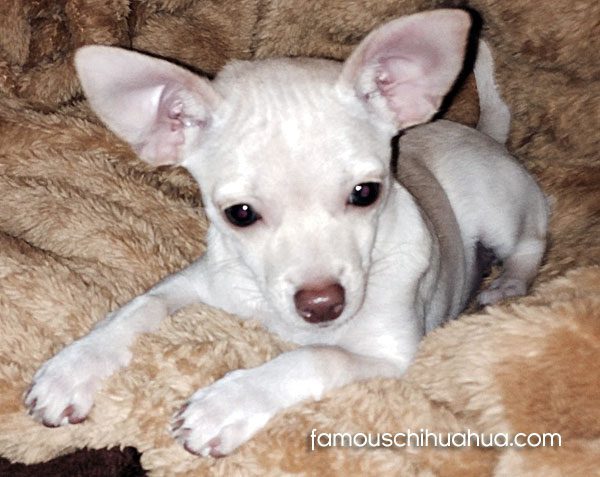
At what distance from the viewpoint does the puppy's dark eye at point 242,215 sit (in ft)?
7.94

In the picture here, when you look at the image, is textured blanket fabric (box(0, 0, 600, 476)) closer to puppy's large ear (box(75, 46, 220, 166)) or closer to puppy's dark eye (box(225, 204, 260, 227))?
puppy's dark eye (box(225, 204, 260, 227))

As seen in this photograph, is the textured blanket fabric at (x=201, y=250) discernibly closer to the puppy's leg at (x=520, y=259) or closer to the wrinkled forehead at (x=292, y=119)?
the puppy's leg at (x=520, y=259)

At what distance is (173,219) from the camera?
3.41 meters

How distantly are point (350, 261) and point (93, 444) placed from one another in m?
0.85

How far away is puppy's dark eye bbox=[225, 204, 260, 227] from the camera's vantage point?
2419 millimetres

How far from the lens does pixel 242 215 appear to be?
8.00 feet

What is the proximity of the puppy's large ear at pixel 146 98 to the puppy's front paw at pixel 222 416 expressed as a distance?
801 millimetres

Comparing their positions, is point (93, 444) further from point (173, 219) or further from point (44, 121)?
point (44, 121)

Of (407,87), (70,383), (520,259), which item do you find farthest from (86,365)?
(520,259)

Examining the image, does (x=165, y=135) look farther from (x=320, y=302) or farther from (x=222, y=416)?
(x=222, y=416)

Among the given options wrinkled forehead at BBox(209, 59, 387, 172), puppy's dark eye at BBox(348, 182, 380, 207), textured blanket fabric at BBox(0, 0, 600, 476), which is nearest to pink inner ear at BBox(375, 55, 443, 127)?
wrinkled forehead at BBox(209, 59, 387, 172)

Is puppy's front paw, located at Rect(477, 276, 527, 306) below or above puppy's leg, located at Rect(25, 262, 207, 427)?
below

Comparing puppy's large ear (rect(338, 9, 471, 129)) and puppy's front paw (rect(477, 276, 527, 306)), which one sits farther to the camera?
puppy's front paw (rect(477, 276, 527, 306))

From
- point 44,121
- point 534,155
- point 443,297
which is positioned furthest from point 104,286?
point 534,155
